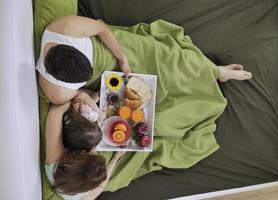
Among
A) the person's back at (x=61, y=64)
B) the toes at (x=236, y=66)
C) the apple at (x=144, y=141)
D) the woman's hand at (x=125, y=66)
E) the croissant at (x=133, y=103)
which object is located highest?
the person's back at (x=61, y=64)

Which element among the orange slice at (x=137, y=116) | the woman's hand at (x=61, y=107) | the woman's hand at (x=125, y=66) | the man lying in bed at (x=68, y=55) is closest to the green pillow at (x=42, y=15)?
the man lying in bed at (x=68, y=55)

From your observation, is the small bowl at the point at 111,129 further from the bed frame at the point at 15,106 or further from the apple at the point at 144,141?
the bed frame at the point at 15,106

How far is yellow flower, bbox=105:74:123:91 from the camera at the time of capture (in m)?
1.32

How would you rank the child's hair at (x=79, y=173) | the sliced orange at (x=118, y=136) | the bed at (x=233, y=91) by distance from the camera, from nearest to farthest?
the child's hair at (x=79, y=173) < the sliced orange at (x=118, y=136) < the bed at (x=233, y=91)

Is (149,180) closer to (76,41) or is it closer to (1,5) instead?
(76,41)

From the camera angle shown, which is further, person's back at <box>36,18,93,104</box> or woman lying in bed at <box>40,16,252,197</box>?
woman lying in bed at <box>40,16,252,197</box>

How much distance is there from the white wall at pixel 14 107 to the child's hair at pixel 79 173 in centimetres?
10

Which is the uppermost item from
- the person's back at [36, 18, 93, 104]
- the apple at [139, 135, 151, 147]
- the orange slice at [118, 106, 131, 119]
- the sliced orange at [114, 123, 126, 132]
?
the person's back at [36, 18, 93, 104]

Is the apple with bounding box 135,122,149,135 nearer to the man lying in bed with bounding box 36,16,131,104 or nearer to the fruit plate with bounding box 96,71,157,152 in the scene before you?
the fruit plate with bounding box 96,71,157,152

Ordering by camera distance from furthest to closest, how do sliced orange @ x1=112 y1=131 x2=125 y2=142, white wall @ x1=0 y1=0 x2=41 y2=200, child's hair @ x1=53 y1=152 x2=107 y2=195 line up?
sliced orange @ x1=112 y1=131 x2=125 y2=142, child's hair @ x1=53 y1=152 x2=107 y2=195, white wall @ x1=0 y1=0 x2=41 y2=200

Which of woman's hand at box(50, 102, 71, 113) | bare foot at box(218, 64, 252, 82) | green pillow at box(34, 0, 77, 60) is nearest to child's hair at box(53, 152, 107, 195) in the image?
woman's hand at box(50, 102, 71, 113)

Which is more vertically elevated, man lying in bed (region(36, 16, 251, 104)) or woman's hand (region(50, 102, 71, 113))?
Result: man lying in bed (region(36, 16, 251, 104))

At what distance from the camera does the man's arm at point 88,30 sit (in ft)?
3.75

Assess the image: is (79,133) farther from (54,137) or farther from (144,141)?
(144,141)
